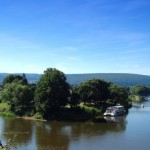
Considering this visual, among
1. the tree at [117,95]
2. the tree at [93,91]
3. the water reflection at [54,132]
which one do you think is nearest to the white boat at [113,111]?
the tree at [93,91]

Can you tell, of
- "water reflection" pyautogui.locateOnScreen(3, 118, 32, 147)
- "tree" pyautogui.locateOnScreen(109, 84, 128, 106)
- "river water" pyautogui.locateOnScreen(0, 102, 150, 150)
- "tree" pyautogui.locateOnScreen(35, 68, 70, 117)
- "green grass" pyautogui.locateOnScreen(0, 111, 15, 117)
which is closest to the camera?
"river water" pyautogui.locateOnScreen(0, 102, 150, 150)

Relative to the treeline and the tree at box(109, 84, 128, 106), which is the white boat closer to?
the treeline

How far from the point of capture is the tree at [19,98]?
65.8 meters

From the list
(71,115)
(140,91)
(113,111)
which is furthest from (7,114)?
(140,91)

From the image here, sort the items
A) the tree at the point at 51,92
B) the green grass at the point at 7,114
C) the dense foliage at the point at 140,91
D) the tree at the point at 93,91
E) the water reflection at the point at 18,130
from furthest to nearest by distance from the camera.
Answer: the dense foliage at the point at 140,91
the tree at the point at 93,91
the green grass at the point at 7,114
the tree at the point at 51,92
the water reflection at the point at 18,130

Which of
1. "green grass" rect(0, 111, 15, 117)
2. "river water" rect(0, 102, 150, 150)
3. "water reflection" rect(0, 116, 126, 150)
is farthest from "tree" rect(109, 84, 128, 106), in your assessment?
"green grass" rect(0, 111, 15, 117)

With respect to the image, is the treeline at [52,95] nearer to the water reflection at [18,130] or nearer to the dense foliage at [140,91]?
the water reflection at [18,130]

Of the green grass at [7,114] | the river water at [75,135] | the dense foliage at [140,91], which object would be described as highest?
the dense foliage at [140,91]

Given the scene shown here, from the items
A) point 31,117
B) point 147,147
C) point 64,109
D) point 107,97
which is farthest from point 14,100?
point 147,147

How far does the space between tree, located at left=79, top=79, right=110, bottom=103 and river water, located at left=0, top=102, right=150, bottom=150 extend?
1233 centimetres

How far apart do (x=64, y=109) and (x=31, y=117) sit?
631 cm

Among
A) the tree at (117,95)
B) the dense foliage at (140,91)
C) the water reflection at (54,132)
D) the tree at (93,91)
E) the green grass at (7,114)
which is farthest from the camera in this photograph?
the dense foliage at (140,91)

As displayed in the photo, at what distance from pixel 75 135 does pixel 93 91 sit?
86.0 feet

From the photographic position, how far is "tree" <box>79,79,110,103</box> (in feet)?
235
